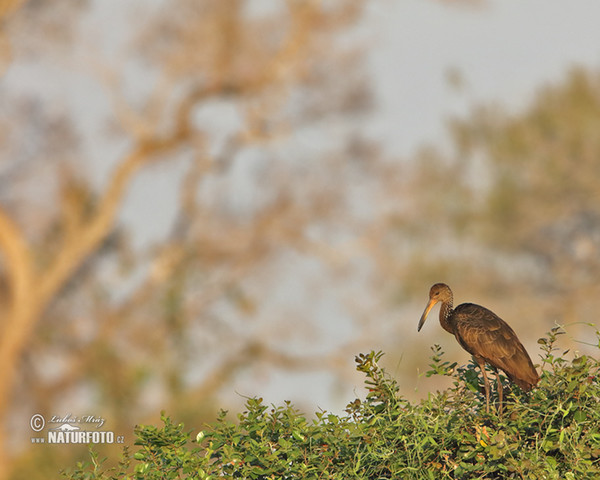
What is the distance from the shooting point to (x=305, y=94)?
21312 millimetres

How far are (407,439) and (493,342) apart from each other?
4.78ft

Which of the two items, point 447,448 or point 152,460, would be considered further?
point 152,460

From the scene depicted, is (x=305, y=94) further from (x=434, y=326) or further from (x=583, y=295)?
(x=583, y=295)

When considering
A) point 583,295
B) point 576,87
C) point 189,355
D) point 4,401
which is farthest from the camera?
point 576,87

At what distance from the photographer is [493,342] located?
4859 millimetres

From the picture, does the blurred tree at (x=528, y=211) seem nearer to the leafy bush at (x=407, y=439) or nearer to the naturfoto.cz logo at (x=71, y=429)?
the naturfoto.cz logo at (x=71, y=429)

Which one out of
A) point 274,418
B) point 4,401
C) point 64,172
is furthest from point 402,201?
point 274,418

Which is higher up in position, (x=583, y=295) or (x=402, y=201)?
(x=402, y=201)

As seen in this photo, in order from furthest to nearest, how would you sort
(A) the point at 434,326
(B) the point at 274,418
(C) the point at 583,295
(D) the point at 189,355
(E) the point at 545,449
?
(C) the point at 583,295, (A) the point at 434,326, (D) the point at 189,355, (B) the point at 274,418, (E) the point at 545,449

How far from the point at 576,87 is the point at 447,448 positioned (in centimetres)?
2377

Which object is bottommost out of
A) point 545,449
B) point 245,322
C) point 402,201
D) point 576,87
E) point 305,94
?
point 545,449

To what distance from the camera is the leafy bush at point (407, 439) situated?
11.3ft

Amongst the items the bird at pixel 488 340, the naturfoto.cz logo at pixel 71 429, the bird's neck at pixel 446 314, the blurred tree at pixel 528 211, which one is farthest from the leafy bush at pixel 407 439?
the blurred tree at pixel 528 211

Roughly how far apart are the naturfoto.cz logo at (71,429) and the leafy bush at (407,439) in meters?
11.6
